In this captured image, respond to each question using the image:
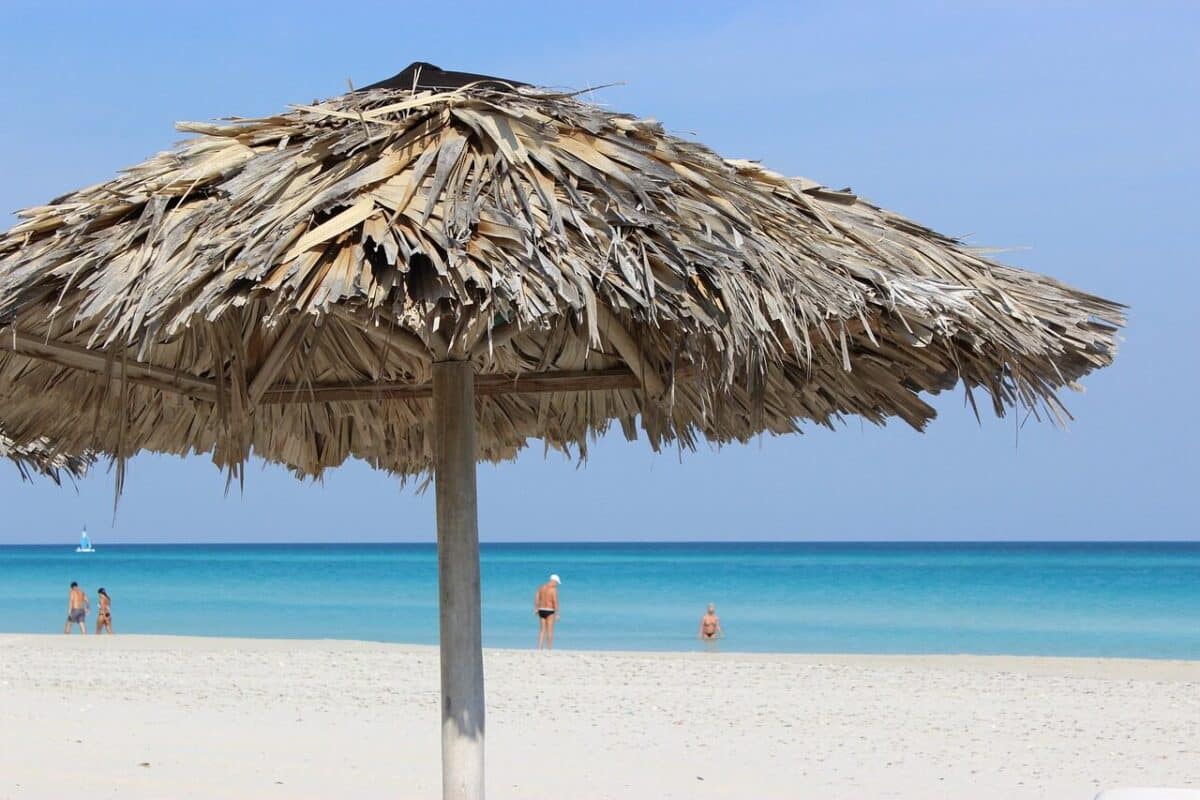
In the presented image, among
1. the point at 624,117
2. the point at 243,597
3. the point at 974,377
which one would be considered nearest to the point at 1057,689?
the point at 974,377

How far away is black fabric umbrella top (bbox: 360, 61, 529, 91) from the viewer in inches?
119

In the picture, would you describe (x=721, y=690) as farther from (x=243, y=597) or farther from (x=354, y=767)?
(x=243, y=597)

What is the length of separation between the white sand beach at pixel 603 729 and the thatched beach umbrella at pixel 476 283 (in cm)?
251

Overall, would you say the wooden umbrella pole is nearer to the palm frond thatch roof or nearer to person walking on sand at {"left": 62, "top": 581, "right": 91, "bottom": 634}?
the palm frond thatch roof

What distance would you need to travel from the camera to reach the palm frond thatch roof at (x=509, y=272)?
7.97 feet

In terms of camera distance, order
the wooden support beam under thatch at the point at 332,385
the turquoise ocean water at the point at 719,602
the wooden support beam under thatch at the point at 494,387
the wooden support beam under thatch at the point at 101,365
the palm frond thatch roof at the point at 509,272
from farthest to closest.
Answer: the turquoise ocean water at the point at 719,602 < the wooden support beam under thatch at the point at 494,387 < the wooden support beam under thatch at the point at 332,385 < the wooden support beam under thatch at the point at 101,365 < the palm frond thatch roof at the point at 509,272

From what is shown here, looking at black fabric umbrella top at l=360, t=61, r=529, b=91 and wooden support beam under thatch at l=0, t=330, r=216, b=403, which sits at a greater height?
black fabric umbrella top at l=360, t=61, r=529, b=91

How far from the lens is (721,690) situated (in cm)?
969

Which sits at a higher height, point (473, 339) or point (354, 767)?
point (473, 339)

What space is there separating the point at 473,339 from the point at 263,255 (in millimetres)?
442

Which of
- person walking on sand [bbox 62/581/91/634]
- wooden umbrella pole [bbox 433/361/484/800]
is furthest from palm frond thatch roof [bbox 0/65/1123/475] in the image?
person walking on sand [bbox 62/581/91/634]

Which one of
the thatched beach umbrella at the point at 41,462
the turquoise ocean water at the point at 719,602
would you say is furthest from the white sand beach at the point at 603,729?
the turquoise ocean water at the point at 719,602

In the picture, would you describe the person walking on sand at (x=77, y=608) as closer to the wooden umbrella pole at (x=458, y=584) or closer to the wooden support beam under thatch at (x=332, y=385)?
the wooden support beam under thatch at (x=332, y=385)

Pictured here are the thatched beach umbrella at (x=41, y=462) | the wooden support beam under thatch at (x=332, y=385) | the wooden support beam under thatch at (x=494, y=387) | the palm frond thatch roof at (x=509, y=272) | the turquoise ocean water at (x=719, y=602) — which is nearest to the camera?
the palm frond thatch roof at (x=509, y=272)
